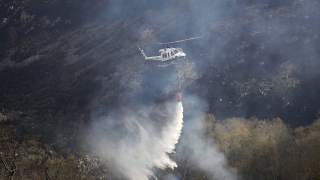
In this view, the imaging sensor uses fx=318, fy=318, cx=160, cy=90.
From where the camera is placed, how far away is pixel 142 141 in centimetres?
5138

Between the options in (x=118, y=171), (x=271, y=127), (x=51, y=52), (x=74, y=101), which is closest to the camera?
(x=118, y=171)

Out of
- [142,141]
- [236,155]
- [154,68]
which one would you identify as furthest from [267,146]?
[154,68]

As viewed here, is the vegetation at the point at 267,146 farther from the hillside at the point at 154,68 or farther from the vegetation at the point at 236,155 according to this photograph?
the hillside at the point at 154,68

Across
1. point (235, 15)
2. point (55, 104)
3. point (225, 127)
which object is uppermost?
point (235, 15)

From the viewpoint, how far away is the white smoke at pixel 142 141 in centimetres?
4794

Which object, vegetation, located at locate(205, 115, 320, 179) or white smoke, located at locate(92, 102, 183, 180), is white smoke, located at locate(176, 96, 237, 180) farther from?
white smoke, located at locate(92, 102, 183, 180)

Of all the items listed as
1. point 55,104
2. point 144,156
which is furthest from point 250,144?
point 55,104

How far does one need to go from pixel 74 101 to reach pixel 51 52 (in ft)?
58.4

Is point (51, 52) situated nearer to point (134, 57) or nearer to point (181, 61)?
point (134, 57)

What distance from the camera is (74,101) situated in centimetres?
5906

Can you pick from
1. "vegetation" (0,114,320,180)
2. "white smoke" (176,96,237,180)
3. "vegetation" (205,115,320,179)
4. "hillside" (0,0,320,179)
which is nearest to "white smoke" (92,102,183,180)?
"hillside" (0,0,320,179)

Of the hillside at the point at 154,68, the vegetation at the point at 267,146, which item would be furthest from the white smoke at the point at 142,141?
the vegetation at the point at 267,146

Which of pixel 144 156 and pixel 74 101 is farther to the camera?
pixel 74 101

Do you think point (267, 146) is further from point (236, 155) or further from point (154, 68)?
point (154, 68)
